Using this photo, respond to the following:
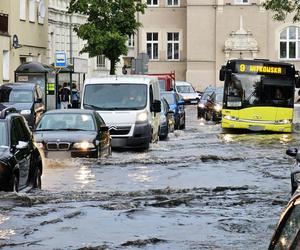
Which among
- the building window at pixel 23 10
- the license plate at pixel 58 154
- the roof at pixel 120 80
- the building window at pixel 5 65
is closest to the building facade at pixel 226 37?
the building window at pixel 23 10

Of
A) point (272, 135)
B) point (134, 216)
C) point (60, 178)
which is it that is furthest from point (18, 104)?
point (134, 216)

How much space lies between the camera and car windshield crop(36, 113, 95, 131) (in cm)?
2109

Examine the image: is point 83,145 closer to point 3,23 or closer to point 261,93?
point 261,93

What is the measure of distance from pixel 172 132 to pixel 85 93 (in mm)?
10722

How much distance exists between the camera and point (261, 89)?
110 ft

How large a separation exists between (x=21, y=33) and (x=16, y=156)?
39198 millimetres

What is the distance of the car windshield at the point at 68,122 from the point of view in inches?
830

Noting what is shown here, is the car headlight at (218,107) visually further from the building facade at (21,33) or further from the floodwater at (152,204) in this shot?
the floodwater at (152,204)

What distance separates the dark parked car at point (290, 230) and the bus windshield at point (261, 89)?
28213 mm

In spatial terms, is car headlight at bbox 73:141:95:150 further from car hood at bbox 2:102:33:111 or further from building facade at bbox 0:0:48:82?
building facade at bbox 0:0:48:82

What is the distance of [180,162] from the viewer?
21656 mm

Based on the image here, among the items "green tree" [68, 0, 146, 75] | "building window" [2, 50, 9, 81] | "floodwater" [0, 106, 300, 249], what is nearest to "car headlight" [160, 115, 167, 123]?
"floodwater" [0, 106, 300, 249]

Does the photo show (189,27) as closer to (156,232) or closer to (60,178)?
(60,178)

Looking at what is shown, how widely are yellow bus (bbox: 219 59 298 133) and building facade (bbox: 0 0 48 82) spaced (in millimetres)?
→ 17951
